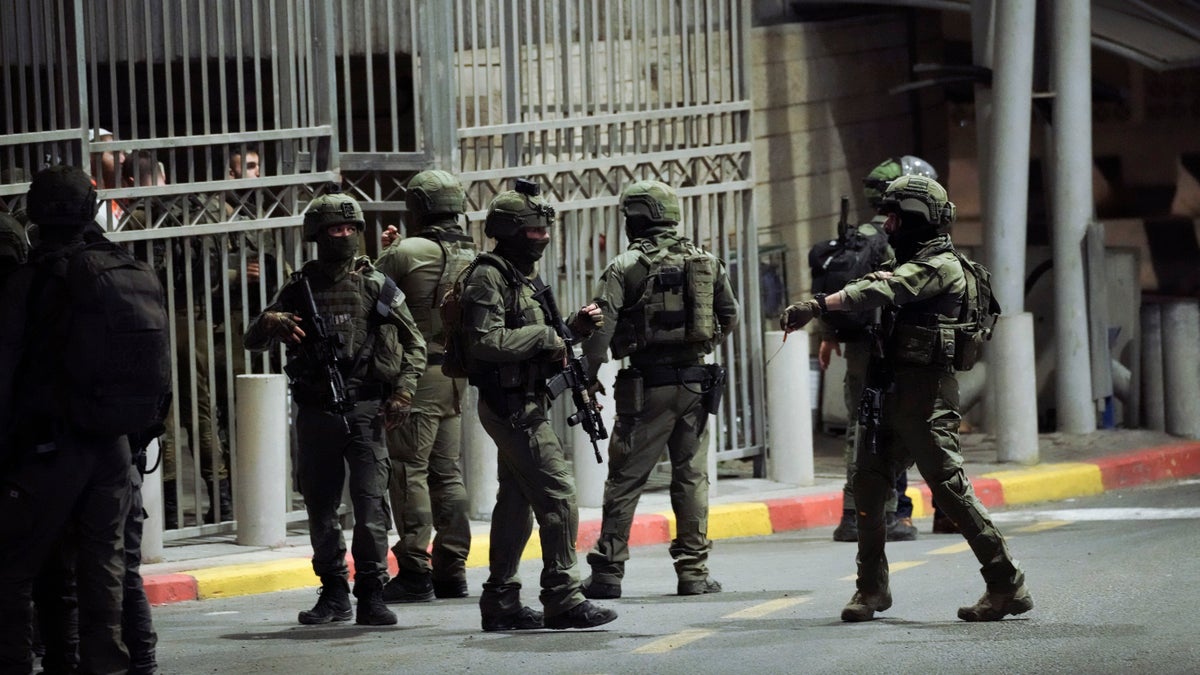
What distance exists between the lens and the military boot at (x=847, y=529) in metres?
11.1

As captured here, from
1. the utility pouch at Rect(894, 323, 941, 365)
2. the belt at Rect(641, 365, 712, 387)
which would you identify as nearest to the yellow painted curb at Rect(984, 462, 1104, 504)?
the belt at Rect(641, 365, 712, 387)

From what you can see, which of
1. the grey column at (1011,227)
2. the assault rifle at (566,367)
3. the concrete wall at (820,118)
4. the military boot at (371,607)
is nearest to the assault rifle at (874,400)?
the assault rifle at (566,367)

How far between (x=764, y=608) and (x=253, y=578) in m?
2.70

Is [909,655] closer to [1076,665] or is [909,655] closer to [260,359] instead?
[1076,665]

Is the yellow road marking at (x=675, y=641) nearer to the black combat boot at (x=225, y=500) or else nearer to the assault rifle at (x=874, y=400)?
the assault rifle at (x=874, y=400)

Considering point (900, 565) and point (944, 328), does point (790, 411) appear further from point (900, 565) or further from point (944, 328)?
point (944, 328)

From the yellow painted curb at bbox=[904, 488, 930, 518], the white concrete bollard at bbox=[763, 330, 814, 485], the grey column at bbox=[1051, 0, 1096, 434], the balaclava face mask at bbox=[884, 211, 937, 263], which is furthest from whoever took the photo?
the grey column at bbox=[1051, 0, 1096, 434]

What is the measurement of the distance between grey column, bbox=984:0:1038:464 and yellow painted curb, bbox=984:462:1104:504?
0.27m

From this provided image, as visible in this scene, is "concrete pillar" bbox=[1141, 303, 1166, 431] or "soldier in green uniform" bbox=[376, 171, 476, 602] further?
"concrete pillar" bbox=[1141, 303, 1166, 431]

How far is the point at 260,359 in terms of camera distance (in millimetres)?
11312

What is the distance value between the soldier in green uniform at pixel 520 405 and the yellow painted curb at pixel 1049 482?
5205 millimetres

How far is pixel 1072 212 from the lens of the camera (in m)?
14.2

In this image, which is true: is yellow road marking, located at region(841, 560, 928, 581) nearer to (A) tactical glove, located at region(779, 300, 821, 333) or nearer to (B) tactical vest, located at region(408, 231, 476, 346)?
(A) tactical glove, located at region(779, 300, 821, 333)

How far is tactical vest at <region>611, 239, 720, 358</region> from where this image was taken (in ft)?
30.1
